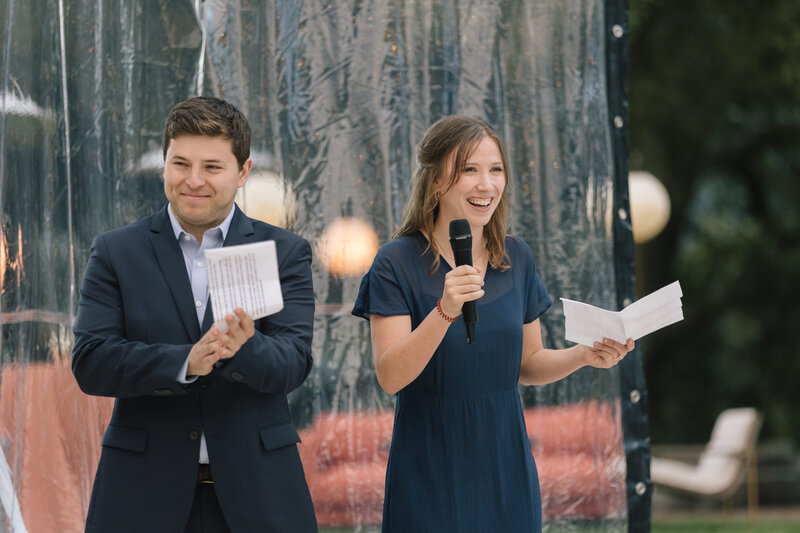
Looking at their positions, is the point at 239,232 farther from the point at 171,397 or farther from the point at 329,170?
the point at 329,170

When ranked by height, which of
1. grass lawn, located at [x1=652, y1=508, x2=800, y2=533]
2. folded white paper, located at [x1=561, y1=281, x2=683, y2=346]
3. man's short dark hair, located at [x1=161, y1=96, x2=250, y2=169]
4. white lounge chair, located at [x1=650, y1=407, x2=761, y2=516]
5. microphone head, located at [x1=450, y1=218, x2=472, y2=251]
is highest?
man's short dark hair, located at [x1=161, y1=96, x2=250, y2=169]

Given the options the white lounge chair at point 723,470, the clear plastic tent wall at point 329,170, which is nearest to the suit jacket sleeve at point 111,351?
the clear plastic tent wall at point 329,170

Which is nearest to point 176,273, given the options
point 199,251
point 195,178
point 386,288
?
point 199,251

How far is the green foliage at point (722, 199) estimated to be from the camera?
9.27 metres

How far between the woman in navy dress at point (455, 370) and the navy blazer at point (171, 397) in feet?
1.06

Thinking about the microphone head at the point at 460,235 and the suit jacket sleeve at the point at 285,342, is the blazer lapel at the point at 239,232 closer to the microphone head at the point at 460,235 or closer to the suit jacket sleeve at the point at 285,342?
the suit jacket sleeve at the point at 285,342

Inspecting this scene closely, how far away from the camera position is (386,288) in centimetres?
250

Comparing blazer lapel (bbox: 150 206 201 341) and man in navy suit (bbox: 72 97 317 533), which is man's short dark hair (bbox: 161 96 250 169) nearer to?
man in navy suit (bbox: 72 97 317 533)

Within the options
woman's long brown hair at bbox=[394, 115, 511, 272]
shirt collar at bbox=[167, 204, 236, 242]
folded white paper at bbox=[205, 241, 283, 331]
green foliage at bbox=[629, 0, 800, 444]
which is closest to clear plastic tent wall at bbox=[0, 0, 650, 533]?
woman's long brown hair at bbox=[394, 115, 511, 272]

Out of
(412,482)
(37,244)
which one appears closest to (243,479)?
(412,482)

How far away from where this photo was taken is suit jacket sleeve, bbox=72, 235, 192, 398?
2.07 m

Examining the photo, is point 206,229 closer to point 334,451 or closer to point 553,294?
point 334,451

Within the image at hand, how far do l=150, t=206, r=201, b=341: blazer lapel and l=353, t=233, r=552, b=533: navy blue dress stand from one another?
49 cm

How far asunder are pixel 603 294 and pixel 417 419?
1.28 metres
